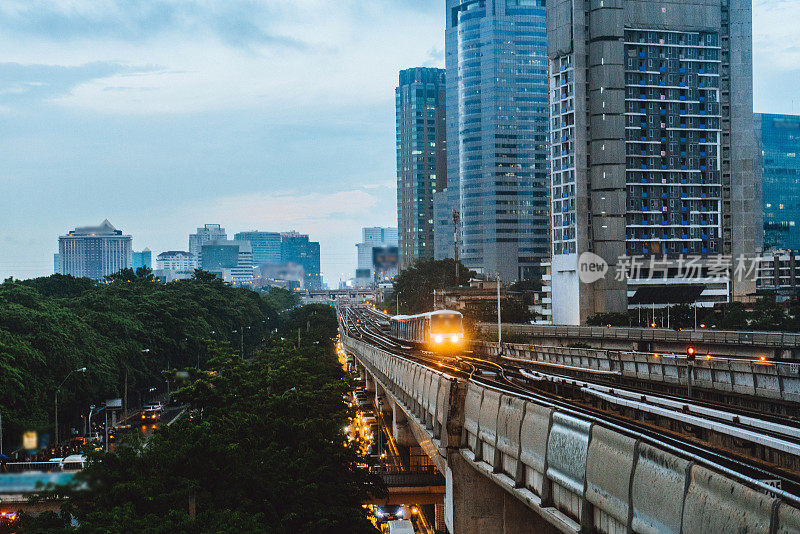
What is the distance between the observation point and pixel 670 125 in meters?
118

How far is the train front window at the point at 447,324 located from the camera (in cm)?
6888

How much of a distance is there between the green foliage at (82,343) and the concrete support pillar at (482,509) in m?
19.4

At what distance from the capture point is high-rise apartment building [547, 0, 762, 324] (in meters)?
114

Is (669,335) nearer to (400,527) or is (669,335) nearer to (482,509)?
(400,527)

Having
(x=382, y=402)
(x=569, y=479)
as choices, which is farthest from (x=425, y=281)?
(x=569, y=479)

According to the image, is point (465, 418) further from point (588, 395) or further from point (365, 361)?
point (365, 361)

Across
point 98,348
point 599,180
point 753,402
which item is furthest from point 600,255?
point 753,402

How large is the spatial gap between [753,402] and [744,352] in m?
31.4

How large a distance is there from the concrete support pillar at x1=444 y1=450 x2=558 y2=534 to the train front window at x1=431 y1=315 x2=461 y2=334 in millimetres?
46028

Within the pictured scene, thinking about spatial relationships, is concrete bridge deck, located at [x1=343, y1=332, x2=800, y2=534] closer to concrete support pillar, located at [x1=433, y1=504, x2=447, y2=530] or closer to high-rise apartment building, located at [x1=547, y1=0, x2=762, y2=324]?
concrete support pillar, located at [x1=433, y1=504, x2=447, y2=530]

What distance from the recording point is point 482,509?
21.9m

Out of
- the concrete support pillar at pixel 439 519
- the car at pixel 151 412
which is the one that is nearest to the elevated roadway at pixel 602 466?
the concrete support pillar at pixel 439 519

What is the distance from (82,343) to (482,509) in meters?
54.6

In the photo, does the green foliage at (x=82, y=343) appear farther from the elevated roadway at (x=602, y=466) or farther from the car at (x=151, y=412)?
the elevated roadway at (x=602, y=466)
